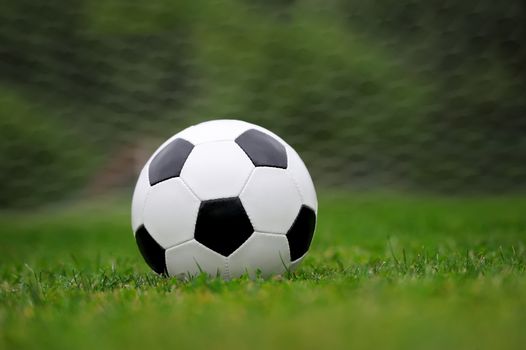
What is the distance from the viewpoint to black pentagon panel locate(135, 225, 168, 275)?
284 cm

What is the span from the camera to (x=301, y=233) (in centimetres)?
288

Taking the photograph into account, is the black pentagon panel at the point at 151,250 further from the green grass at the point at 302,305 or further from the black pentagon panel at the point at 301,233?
the black pentagon panel at the point at 301,233

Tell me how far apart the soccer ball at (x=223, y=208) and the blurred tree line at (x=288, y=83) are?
6.06 meters

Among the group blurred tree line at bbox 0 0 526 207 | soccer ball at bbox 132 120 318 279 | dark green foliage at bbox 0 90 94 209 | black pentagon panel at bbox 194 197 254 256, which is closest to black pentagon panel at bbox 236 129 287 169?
soccer ball at bbox 132 120 318 279

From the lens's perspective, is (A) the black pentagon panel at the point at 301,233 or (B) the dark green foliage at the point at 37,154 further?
(B) the dark green foliage at the point at 37,154

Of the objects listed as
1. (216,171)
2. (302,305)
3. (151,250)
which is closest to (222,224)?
(216,171)

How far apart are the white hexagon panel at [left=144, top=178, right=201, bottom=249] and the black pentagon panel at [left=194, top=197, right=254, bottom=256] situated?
4cm

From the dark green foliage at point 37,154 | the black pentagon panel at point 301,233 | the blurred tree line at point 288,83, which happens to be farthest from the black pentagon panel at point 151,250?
the dark green foliage at point 37,154

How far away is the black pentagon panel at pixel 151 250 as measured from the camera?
9.32ft

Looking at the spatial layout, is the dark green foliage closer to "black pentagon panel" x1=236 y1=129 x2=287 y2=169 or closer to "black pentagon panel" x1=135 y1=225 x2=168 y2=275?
"black pentagon panel" x1=135 y1=225 x2=168 y2=275

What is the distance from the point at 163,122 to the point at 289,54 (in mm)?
4033

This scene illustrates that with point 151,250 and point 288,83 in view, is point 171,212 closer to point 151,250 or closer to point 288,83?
point 151,250

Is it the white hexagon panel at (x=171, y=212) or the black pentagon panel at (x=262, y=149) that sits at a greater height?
the black pentagon panel at (x=262, y=149)

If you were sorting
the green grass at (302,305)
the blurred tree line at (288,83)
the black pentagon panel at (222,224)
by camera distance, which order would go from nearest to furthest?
the green grass at (302,305) < the black pentagon panel at (222,224) < the blurred tree line at (288,83)
